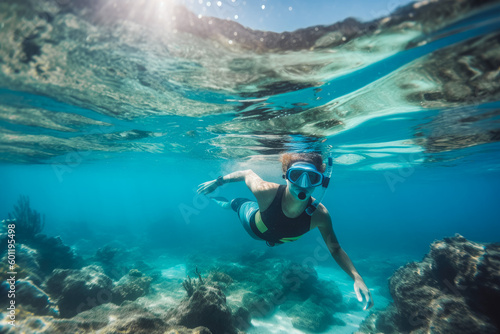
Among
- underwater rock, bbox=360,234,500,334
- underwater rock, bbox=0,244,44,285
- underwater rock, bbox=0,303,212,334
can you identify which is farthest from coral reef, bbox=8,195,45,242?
underwater rock, bbox=360,234,500,334

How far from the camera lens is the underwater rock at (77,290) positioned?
776 centimetres

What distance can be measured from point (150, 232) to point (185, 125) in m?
31.1

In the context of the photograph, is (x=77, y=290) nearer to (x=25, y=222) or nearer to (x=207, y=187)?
(x=207, y=187)

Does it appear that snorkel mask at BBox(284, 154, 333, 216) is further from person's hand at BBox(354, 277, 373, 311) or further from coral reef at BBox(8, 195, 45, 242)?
coral reef at BBox(8, 195, 45, 242)

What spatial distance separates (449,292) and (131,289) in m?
12.7

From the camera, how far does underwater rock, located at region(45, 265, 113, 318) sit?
7.76 meters

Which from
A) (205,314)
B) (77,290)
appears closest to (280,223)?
(205,314)

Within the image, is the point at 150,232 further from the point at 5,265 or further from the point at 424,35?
the point at 424,35

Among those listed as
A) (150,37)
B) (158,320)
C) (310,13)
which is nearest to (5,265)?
(158,320)

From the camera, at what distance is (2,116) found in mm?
10172

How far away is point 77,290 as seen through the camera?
8031 millimetres

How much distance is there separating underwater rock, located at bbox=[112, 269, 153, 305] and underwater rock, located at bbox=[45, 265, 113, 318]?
15.7 inches

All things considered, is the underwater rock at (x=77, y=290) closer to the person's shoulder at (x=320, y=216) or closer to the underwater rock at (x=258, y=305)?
the underwater rock at (x=258, y=305)

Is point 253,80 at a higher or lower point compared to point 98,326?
higher
